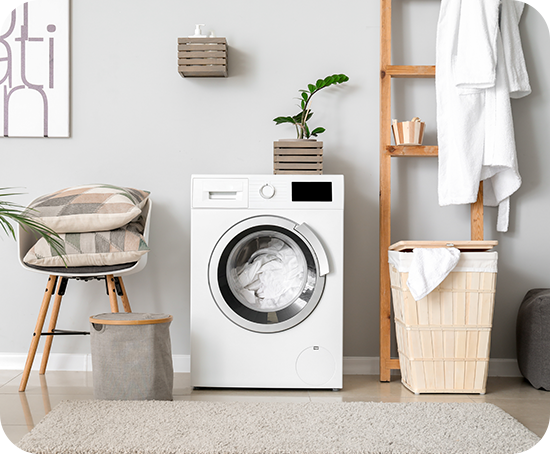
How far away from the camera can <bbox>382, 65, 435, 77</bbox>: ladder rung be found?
7.41ft

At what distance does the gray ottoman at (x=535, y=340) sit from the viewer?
80.2 inches

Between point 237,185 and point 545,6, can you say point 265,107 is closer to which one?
point 237,185

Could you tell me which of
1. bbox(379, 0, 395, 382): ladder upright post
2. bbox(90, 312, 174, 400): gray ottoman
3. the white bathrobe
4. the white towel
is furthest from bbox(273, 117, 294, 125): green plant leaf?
bbox(90, 312, 174, 400): gray ottoman

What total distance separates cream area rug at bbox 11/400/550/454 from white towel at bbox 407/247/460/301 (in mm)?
417

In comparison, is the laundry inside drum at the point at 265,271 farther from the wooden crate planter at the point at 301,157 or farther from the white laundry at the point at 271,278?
the wooden crate planter at the point at 301,157

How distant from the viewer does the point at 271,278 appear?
2055 mm

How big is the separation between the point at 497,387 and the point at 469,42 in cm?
147

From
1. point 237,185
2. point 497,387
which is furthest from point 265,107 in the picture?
point 497,387

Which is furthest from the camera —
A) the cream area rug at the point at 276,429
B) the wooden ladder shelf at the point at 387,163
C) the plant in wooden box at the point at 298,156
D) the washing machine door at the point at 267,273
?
the wooden ladder shelf at the point at 387,163

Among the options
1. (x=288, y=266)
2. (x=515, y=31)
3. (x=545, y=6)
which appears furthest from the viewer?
(x=545, y=6)

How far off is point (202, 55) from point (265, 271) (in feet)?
3.37

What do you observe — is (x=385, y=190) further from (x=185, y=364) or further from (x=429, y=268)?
(x=185, y=364)

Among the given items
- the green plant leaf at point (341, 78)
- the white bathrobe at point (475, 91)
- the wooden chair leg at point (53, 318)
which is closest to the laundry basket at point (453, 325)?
the white bathrobe at point (475, 91)

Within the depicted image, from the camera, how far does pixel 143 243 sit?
1927mm
